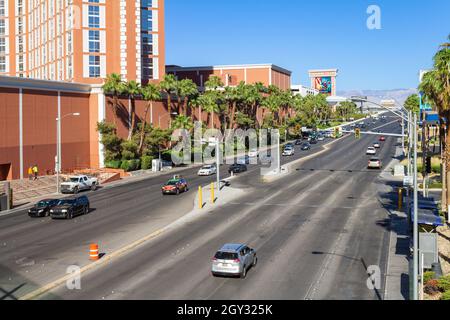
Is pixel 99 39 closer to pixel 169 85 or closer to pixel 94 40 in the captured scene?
pixel 94 40

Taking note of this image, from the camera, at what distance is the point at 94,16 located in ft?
298

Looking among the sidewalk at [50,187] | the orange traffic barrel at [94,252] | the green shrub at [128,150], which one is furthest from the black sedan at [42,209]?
the green shrub at [128,150]

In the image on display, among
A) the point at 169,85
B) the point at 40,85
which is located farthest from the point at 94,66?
the point at 40,85

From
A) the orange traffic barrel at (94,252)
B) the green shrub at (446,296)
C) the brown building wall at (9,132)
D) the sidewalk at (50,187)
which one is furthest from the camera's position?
the brown building wall at (9,132)

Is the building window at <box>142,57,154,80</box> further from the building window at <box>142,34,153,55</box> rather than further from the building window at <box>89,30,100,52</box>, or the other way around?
the building window at <box>89,30,100,52</box>

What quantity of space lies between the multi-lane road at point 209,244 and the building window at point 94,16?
41316mm

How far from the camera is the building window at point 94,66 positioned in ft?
298

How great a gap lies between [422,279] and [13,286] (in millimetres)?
17549

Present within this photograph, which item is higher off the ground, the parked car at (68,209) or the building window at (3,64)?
the building window at (3,64)

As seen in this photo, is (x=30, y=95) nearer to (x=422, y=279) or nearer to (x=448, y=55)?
(x=448, y=55)

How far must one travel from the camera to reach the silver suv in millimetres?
25234

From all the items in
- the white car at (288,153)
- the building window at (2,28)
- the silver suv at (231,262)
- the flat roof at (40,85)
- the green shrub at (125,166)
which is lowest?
the silver suv at (231,262)

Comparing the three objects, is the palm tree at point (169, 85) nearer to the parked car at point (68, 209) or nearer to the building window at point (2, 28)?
the parked car at point (68, 209)

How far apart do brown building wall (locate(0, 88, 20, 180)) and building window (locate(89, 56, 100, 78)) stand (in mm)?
27957
